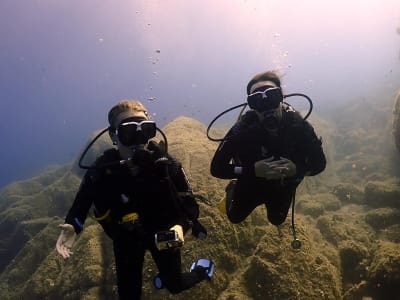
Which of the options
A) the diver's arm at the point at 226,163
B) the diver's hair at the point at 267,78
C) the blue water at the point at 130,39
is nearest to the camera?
the diver's hair at the point at 267,78

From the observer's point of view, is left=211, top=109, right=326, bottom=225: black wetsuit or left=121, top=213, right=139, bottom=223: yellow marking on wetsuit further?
left=211, top=109, right=326, bottom=225: black wetsuit

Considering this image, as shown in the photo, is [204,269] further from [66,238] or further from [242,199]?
[66,238]

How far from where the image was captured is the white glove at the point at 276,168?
4469 millimetres

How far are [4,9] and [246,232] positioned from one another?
44.7 metres

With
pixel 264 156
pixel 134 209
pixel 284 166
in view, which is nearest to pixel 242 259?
pixel 264 156

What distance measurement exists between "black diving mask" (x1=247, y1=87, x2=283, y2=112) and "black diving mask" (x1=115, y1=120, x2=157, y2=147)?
4.62 ft

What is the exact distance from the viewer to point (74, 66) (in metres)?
107

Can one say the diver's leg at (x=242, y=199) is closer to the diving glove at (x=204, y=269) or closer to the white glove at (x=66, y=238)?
the diving glove at (x=204, y=269)

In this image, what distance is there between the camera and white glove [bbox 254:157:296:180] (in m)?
4.47

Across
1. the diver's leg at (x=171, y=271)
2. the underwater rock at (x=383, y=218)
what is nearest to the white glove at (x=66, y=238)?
the diver's leg at (x=171, y=271)

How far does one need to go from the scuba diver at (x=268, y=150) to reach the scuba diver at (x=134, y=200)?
98 cm

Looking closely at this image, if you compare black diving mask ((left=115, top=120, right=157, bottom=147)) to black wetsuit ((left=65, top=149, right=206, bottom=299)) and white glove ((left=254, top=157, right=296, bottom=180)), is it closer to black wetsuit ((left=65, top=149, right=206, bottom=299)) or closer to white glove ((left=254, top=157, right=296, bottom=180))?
black wetsuit ((left=65, top=149, right=206, bottom=299))

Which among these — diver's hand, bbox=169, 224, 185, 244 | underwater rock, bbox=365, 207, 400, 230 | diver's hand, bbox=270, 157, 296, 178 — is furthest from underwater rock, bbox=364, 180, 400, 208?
diver's hand, bbox=169, 224, 185, 244

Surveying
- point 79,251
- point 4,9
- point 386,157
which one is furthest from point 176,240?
point 4,9
